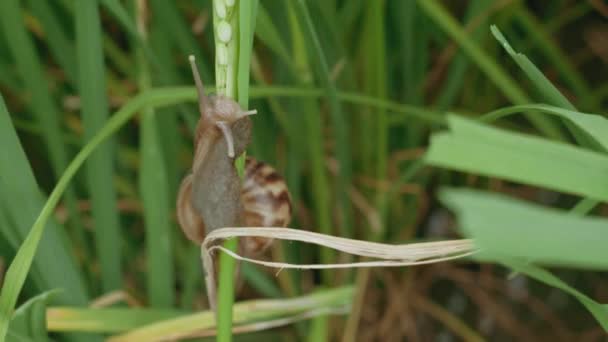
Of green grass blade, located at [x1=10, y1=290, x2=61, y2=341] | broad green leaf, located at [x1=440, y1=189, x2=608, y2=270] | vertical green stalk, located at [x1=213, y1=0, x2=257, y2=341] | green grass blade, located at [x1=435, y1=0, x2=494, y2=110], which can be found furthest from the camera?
green grass blade, located at [x1=435, y1=0, x2=494, y2=110]

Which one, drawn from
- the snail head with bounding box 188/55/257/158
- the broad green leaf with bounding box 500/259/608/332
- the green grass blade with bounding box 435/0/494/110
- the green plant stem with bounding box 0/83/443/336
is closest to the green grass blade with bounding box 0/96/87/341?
the green plant stem with bounding box 0/83/443/336

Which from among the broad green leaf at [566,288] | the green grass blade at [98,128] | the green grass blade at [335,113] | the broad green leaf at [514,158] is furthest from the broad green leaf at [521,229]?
the green grass blade at [98,128]

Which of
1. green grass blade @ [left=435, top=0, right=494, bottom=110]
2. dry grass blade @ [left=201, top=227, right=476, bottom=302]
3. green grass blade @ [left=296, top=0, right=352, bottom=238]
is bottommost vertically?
dry grass blade @ [left=201, top=227, right=476, bottom=302]

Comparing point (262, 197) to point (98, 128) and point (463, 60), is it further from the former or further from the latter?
point (463, 60)

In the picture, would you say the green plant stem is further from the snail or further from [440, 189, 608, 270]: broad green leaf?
[440, 189, 608, 270]: broad green leaf

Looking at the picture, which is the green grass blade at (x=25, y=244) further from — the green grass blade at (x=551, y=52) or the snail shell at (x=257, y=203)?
the green grass blade at (x=551, y=52)

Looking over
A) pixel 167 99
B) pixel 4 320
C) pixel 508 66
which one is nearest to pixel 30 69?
pixel 167 99

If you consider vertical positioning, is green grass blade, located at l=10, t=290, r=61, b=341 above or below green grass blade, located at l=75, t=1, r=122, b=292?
below

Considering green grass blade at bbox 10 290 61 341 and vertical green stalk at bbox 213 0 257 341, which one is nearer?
vertical green stalk at bbox 213 0 257 341
